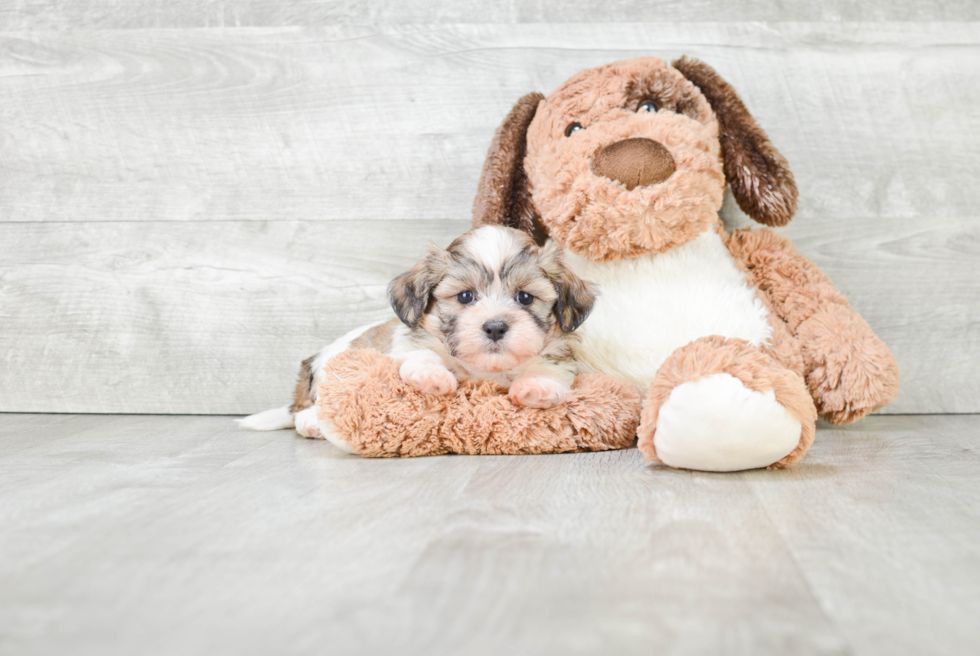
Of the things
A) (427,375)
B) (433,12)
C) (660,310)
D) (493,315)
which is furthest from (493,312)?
(433,12)

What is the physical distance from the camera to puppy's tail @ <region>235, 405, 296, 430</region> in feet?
6.30

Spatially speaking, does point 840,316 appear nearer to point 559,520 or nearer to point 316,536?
point 559,520

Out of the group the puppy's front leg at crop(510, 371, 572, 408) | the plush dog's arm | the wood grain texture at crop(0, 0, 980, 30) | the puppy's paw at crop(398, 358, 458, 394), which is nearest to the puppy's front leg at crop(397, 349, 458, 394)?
the puppy's paw at crop(398, 358, 458, 394)

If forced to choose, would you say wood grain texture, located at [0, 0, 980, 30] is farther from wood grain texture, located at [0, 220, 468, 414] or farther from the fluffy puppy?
the fluffy puppy

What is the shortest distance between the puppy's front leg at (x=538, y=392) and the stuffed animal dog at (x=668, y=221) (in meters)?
0.20

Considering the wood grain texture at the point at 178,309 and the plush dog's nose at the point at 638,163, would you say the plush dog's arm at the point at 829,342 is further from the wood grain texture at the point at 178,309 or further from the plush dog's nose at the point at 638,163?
the wood grain texture at the point at 178,309

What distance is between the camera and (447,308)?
1.56m

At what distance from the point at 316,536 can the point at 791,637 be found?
1.87ft

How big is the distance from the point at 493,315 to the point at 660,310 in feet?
1.40

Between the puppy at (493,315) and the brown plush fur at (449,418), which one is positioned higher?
the puppy at (493,315)

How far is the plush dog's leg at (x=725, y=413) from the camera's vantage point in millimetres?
1222

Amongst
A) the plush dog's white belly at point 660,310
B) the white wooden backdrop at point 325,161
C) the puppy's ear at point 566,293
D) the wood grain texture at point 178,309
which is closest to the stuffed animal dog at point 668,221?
the plush dog's white belly at point 660,310

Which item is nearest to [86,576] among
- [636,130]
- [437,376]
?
[437,376]

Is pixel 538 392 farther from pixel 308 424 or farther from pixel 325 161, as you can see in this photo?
pixel 325 161
